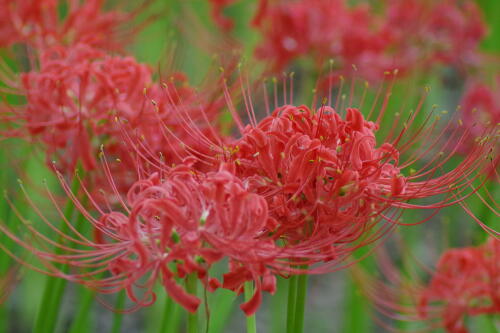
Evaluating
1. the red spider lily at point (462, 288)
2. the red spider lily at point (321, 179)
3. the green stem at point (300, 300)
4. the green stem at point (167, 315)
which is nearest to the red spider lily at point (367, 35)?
the red spider lily at point (462, 288)

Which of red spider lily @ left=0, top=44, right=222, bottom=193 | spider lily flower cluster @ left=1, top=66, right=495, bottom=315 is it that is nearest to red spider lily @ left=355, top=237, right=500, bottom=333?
spider lily flower cluster @ left=1, top=66, right=495, bottom=315

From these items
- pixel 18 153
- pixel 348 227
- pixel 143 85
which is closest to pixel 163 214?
pixel 348 227

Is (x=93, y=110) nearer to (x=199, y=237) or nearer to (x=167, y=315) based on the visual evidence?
(x=167, y=315)

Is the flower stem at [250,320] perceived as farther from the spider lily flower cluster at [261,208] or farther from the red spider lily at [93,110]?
the red spider lily at [93,110]

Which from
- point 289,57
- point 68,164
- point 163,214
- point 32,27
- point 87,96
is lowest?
point 163,214

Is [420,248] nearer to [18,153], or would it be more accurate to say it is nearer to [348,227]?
[18,153]

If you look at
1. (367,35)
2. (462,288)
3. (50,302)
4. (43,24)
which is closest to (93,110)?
(50,302)

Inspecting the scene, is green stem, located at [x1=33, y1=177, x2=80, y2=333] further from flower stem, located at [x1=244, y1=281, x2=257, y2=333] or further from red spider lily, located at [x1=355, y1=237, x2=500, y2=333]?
red spider lily, located at [x1=355, y1=237, x2=500, y2=333]
